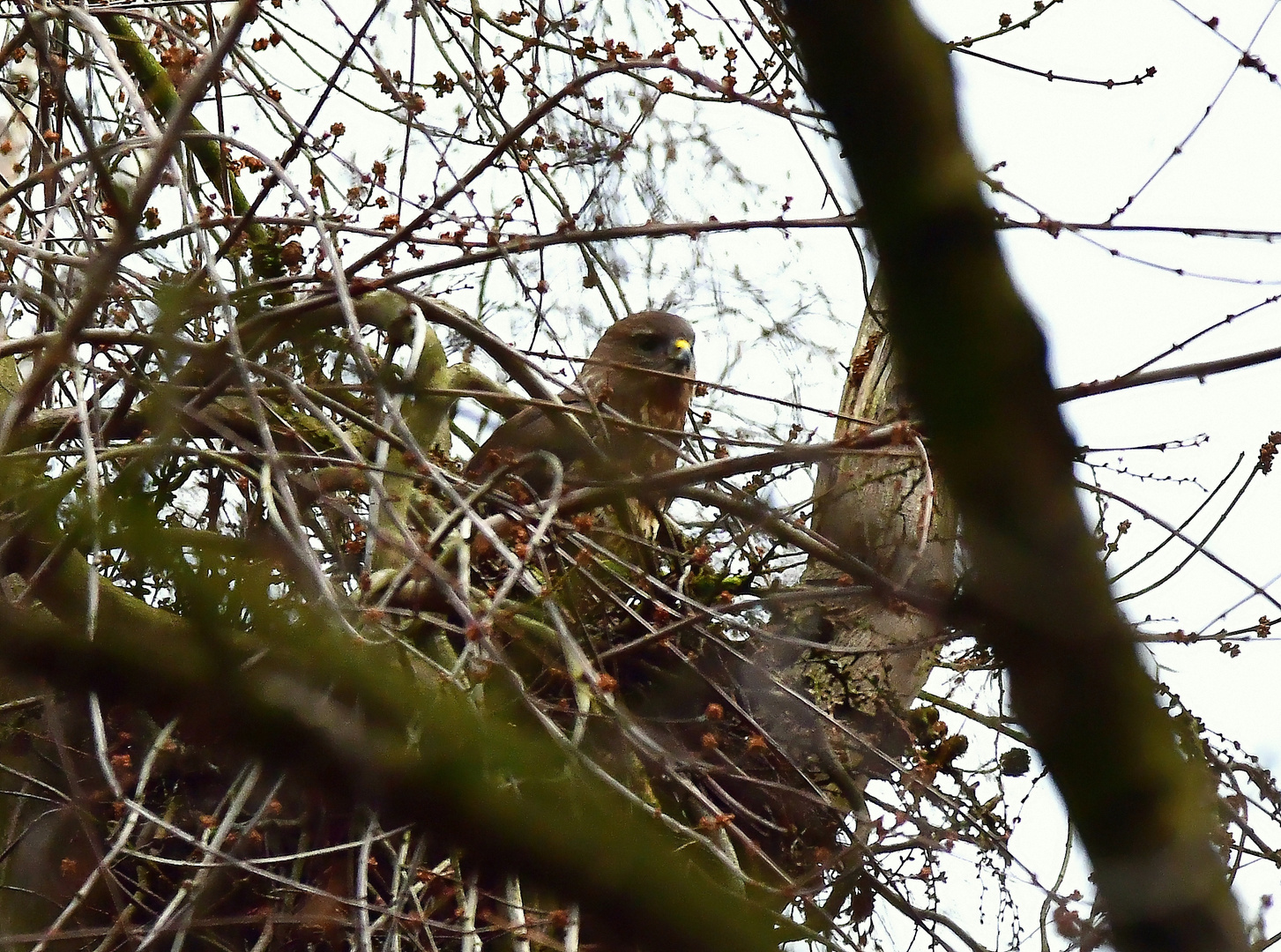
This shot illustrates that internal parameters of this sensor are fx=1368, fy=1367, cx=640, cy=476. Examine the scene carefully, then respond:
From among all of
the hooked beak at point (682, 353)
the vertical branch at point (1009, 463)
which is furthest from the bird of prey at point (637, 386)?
the vertical branch at point (1009, 463)

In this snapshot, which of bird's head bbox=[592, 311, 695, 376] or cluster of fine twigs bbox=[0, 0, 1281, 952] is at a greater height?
bird's head bbox=[592, 311, 695, 376]

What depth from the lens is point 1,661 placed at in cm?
85

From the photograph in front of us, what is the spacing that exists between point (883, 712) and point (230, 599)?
3285mm

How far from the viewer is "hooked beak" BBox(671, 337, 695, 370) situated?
633cm

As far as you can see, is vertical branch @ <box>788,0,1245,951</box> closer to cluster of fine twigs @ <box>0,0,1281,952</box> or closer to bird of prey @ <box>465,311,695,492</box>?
cluster of fine twigs @ <box>0,0,1281,952</box>

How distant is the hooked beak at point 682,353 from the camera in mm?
6328

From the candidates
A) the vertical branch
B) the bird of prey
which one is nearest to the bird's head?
the bird of prey

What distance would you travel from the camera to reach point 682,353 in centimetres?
634

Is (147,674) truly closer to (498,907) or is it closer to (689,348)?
(498,907)

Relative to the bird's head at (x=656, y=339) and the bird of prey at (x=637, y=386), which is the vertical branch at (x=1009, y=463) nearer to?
the bird of prey at (x=637, y=386)

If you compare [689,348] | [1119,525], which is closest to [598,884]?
[1119,525]

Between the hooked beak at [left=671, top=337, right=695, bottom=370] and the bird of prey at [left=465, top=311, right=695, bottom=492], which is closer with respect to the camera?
the bird of prey at [left=465, top=311, right=695, bottom=492]

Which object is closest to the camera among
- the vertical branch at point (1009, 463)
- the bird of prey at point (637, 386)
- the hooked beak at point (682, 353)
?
the vertical branch at point (1009, 463)

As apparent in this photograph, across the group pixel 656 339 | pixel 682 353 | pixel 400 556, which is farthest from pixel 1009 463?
pixel 656 339
